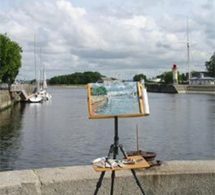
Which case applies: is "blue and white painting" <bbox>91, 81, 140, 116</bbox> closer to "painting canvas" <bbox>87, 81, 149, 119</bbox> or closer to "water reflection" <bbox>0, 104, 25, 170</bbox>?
"painting canvas" <bbox>87, 81, 149, 119</bbox>

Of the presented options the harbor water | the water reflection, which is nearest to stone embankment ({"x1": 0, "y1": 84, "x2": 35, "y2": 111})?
the water reflection

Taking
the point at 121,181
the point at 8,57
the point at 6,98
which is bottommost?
the point at 6,98

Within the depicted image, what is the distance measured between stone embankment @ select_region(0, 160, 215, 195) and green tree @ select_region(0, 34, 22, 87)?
116 metres

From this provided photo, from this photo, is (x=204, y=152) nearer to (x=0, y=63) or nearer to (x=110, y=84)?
(x=110, y=84)

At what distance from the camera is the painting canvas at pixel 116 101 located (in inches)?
252

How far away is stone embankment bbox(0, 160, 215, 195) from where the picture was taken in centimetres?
698

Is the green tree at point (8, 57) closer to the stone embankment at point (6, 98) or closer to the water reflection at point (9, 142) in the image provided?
the stone embankment at point (6, 98)

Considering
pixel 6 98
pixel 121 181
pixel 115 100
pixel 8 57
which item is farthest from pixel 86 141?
pixel 8 57

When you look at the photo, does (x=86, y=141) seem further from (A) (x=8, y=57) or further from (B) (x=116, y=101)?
(A) (x=8, y=57)

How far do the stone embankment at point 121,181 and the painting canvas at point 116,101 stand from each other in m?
1.16

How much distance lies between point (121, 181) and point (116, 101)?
4.45 feet

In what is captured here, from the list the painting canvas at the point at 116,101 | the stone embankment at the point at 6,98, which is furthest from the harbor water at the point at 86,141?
the stone embankment at the point at 6,98

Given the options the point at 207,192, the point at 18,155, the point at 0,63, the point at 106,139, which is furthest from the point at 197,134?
the point at 0,63

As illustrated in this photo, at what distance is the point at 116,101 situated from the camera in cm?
643
